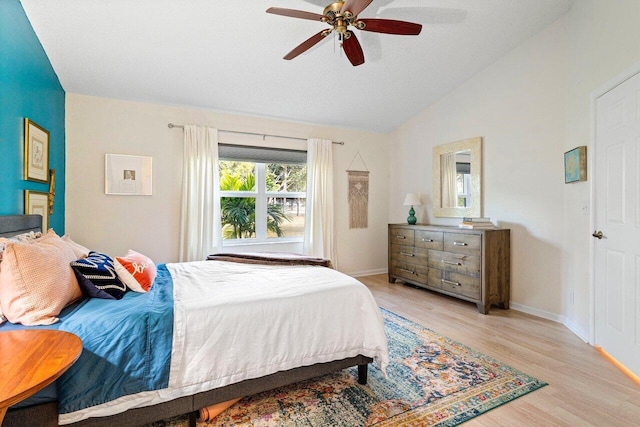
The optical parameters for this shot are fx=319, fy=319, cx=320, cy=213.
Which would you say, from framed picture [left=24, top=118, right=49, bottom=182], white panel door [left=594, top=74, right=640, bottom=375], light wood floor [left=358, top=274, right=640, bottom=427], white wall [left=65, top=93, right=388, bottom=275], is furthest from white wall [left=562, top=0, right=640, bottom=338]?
framed picture [left=24, top=118, right=49, bottom=182]

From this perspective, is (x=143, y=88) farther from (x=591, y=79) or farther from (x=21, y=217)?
(x=591, y=79)

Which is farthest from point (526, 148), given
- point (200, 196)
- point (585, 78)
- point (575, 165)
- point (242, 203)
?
point (200, 196)

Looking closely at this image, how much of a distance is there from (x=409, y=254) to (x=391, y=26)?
303 cm

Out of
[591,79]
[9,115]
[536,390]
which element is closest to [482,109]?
[591,79]

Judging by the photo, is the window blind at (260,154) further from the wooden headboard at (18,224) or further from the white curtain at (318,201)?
the wooden headboard at (18,224)

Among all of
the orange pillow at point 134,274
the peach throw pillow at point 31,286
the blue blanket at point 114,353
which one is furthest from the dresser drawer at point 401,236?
the peach throw pillow at point 31,286

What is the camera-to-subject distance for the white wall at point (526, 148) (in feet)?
10.6

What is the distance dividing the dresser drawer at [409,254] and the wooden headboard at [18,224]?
13.1 feet

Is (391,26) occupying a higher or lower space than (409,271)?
higher

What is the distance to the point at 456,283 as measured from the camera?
3756 mm

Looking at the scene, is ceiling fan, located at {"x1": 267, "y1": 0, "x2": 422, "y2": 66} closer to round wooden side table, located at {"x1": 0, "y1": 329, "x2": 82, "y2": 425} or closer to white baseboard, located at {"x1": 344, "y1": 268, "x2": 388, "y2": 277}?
round wooden side table, located at {"x1": 0, "y1": 329, "x2": 82, "y2": 425}

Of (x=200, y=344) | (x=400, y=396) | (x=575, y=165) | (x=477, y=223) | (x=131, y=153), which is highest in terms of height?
(x=131, y=153)

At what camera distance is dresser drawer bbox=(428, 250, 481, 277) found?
354 centimetres

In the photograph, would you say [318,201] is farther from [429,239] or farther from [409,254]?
[429,239]
